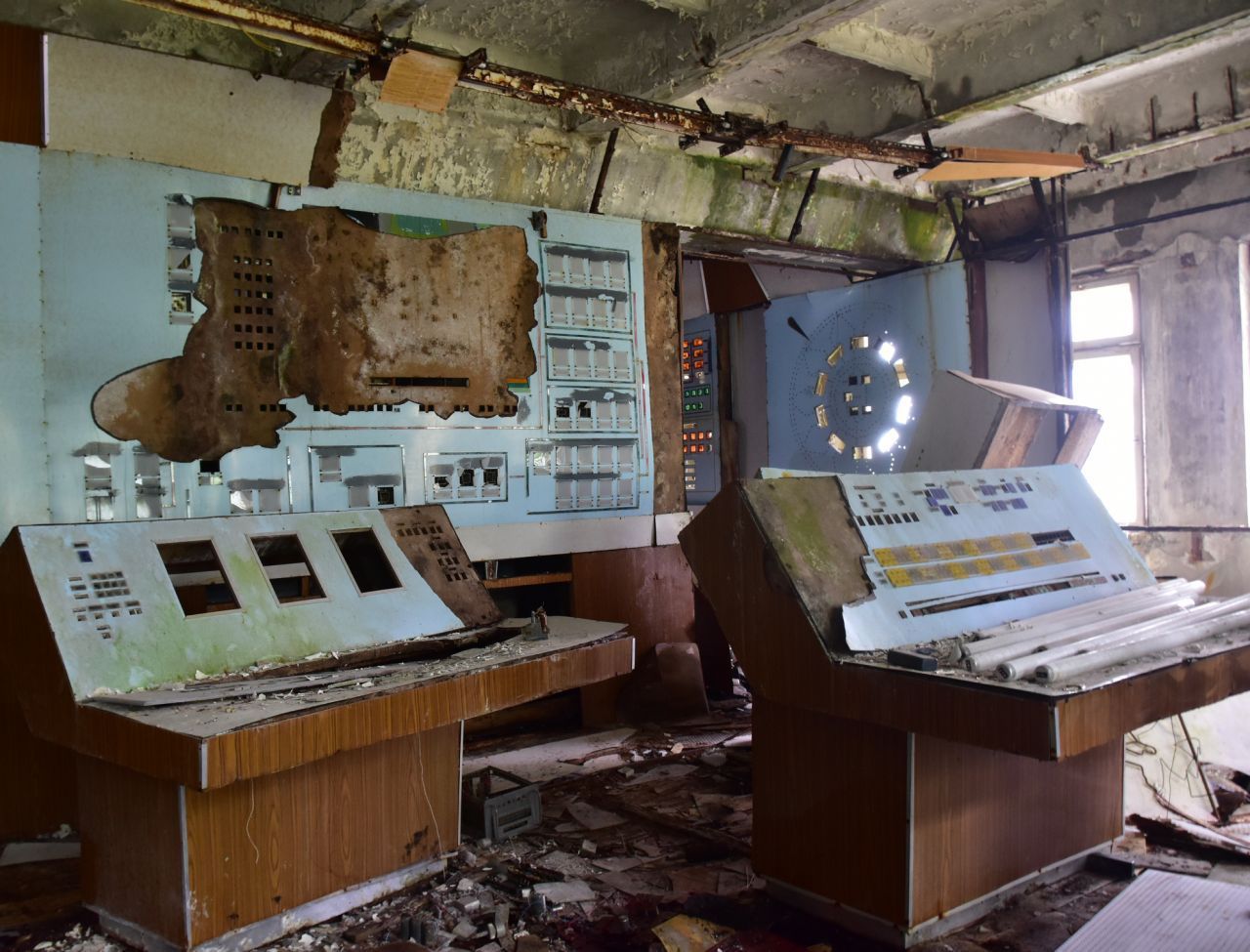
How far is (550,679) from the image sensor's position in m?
2.86

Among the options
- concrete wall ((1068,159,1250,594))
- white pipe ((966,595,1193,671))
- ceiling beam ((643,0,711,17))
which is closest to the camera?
white pipe ((966,595,1193,671))

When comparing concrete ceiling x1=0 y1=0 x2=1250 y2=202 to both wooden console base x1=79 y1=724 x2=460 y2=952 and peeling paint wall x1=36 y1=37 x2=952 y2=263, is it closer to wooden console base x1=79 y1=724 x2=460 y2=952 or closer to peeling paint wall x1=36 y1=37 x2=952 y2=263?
peeling paint wall x1=36 y1=37 x2=952 y2=263

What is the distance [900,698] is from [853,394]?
4.29 meters

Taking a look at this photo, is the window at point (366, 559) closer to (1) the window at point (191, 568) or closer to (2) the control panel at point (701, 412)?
(1) the window at point (191, 568)

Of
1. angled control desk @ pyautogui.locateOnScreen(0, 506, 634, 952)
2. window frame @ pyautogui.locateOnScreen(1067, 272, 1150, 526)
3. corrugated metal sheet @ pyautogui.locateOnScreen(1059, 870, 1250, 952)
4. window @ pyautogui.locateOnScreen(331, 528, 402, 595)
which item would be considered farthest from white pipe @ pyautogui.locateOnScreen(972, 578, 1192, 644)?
window frame @ pyautogui.locateOnScreen(1067, 272, 1150, 526)

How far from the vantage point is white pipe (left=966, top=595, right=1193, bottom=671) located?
2291 mm

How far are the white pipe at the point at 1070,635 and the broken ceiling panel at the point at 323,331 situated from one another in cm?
263

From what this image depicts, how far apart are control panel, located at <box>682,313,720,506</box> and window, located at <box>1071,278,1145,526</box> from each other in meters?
2.37

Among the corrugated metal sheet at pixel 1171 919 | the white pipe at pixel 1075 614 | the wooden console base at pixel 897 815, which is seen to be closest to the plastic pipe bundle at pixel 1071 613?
the white pipe at pixel 1075 614

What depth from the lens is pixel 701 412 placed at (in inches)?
284

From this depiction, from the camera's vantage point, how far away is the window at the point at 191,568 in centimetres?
274

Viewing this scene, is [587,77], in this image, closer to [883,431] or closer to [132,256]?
[132,256]

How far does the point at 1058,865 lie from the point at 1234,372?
156 inches

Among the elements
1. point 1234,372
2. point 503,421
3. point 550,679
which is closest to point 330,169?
point 503,421
